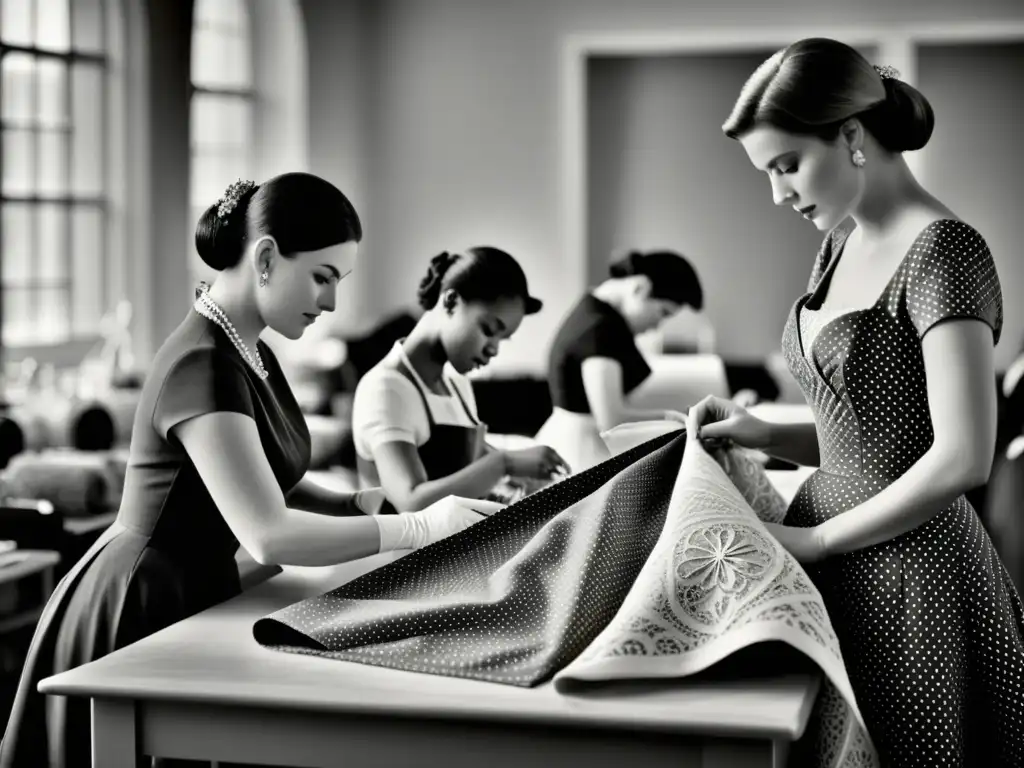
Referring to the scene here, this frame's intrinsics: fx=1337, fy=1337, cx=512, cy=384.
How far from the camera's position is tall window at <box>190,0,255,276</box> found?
7684 mm

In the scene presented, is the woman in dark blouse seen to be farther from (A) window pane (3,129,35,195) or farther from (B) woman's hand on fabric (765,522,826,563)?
(A) window pane (3,129,35,195)

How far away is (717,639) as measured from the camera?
4.92 ft

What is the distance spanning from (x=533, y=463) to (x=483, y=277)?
401 mm

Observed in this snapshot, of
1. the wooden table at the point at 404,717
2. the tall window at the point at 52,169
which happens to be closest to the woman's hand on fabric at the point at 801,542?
the wooden table at the point at 404,717

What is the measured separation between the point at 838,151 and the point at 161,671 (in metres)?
1.05

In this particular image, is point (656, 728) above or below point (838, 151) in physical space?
below

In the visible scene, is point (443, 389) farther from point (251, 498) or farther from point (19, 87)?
point (19, 87)

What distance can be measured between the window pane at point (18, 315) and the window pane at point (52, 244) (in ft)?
0.47

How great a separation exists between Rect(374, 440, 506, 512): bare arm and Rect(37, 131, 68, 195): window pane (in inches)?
176

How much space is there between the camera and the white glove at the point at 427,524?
1.89 m

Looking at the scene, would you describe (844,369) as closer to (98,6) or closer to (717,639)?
(717,639)

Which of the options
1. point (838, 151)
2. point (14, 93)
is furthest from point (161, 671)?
point (14, 93)

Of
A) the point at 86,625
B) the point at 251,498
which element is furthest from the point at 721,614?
the point at 86,625

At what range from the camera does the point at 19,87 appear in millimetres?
6199
